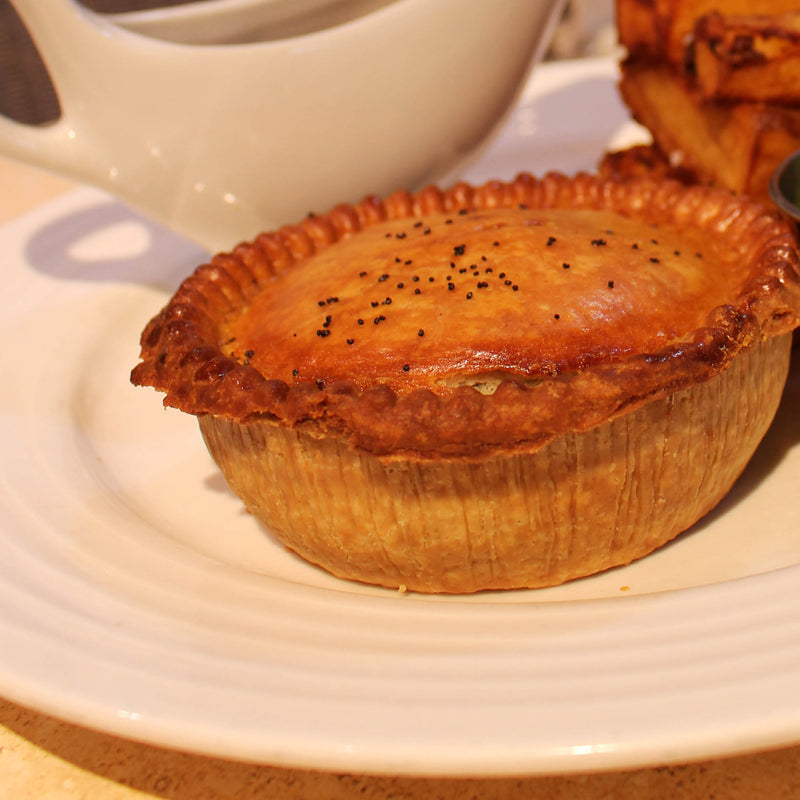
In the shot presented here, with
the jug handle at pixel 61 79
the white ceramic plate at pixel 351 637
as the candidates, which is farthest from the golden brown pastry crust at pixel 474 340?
the jug handle at pixel 61 79

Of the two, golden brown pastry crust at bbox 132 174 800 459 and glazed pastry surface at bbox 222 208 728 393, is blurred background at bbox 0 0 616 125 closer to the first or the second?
golden brown pastry crust at bbox 132 174 800 459

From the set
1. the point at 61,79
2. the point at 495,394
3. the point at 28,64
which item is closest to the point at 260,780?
the point at 495,394

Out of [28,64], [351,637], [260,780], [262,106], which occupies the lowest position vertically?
[28,64]

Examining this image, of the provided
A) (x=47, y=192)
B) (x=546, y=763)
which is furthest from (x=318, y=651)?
A: (x=47, y=192)

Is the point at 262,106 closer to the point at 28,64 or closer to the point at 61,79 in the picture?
the point at 61,79

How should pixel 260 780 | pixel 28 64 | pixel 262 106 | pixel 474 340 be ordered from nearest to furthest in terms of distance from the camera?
pixel 260 780 → pixel 474 340 → pixel 262 106 → pixel 28 64

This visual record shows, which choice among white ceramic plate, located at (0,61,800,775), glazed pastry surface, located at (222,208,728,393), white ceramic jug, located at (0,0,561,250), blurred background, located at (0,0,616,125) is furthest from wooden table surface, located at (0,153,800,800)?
blurred background, located at (0,0,616,125)

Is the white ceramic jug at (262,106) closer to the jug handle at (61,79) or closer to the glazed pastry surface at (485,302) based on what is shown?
the jug handle at (61,79)
